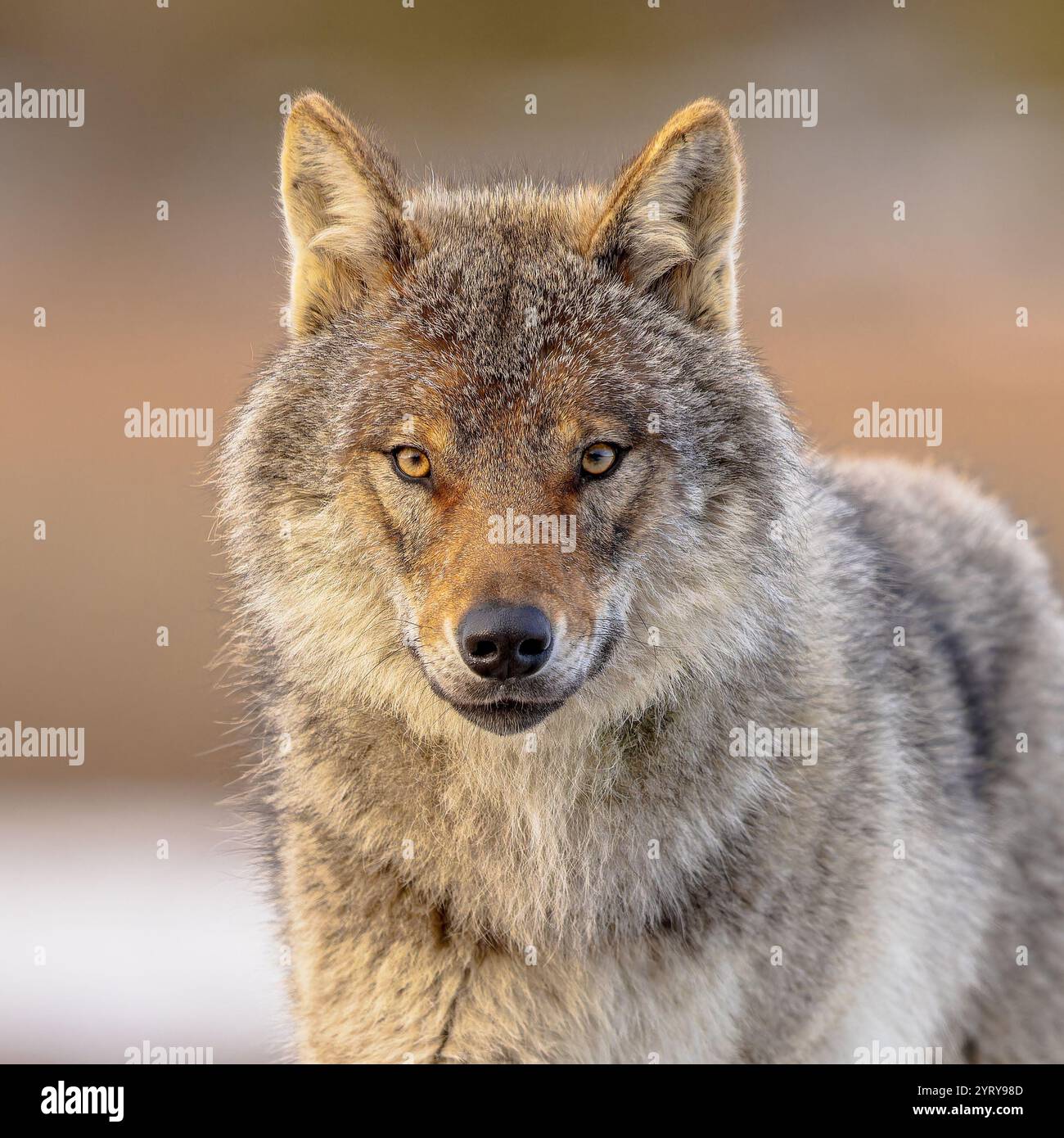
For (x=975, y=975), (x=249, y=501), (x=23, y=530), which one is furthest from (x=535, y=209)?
(x=23, y=530)

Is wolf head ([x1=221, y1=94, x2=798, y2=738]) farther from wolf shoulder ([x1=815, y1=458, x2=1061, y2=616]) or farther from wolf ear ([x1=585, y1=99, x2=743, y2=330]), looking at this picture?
wolf shoulder ([x1=815, y1=458, x2=1061, y2=616])

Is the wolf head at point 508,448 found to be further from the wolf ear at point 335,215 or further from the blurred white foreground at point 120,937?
the blurred white foreground at point 120,937

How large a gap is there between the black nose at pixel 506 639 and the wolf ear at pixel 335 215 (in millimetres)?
1314

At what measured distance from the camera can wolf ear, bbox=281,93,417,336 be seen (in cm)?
409

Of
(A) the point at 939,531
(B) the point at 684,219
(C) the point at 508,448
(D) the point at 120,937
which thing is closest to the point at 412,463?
(C) the point at 508,448

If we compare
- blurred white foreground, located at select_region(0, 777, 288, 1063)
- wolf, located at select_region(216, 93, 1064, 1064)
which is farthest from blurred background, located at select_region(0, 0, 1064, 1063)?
wolf, located at select_region(216, 93, 1064, 1064)

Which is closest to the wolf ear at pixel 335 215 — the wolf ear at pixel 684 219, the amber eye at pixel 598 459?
the wolf ear at pixel 684 219

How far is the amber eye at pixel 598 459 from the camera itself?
3789 mm

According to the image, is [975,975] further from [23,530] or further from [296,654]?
[23,530]

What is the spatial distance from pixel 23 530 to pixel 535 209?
23.0ft

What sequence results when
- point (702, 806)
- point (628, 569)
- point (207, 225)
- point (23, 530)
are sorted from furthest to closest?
point (207, 225)
point (23, 530)
point (702, 806)
point (628, 569)

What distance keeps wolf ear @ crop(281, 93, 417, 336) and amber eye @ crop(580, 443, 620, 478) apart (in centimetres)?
93

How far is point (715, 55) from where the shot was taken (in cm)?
1272

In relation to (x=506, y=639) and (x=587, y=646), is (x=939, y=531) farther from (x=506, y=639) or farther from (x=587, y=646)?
(x=506, y=639)
